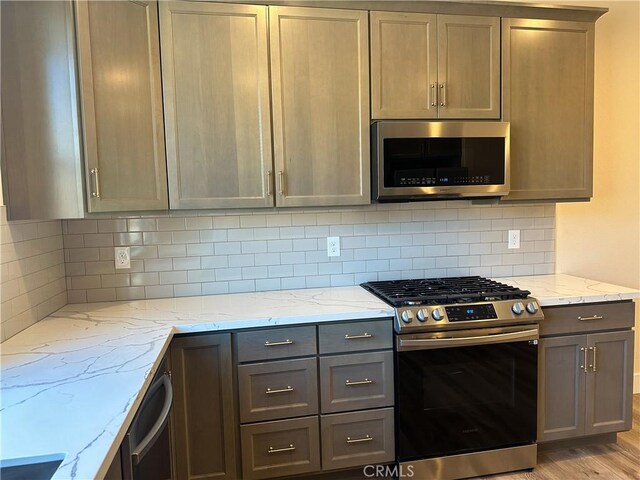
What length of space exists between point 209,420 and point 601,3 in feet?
11.2

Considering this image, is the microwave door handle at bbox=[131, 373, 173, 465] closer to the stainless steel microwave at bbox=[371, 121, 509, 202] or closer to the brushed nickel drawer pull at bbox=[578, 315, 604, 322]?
the stainless steel microwave at bbox=[371, 121, 509, 202]

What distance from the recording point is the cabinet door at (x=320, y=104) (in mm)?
2195

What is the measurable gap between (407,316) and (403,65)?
4.24 feet

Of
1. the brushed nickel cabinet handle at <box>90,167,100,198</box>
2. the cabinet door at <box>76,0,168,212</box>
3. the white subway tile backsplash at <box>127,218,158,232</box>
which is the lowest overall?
the white subway tile backsplash at <box>127,218,158,232</box>

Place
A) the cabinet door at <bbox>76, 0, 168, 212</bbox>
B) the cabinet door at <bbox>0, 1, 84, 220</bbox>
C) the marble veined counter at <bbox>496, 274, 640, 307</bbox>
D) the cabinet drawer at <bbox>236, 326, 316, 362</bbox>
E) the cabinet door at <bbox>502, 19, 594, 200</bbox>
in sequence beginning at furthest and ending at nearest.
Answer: the cabinet door at <bbox>502, 19, 594, 200</bbox> → the marble veined counter at <bbox>496, 274, 640, 307</bbox> → the cabinet drawer at <bbox>236, 326, 316, 362</bbox> → the cabinet door at <bbox>76, 0, 168, 212</bbox> → the cabinet door at <bbox>0, 1, 84, 220</bbox>

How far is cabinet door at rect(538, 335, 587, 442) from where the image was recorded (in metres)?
2.27

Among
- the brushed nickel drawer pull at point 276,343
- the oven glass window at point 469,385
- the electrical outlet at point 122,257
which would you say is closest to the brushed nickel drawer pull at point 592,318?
the oven glass window at point 469,385

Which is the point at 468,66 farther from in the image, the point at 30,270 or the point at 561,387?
the point at 30,270

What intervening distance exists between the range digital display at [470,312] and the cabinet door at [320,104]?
73cm

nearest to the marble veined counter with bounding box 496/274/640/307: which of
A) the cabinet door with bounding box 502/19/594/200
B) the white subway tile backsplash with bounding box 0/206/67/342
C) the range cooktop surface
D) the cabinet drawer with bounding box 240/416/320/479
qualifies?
the range cooktop surface

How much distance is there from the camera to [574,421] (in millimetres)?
2344

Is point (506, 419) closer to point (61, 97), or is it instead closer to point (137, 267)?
point (137, 267)

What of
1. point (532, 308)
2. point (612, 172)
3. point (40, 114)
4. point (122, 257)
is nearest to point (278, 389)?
point (122, 257)

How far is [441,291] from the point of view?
2.29m
